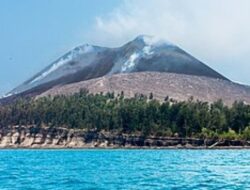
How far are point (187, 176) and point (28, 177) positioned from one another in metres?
13.3

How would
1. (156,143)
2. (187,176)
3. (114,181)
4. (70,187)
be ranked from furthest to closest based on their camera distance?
(156,143), (187,176), (114,181), (70,187)

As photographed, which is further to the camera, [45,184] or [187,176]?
[187,176]

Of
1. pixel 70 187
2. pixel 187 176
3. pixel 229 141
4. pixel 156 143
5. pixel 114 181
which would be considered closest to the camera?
pixel 70 187

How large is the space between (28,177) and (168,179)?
12.1 metres

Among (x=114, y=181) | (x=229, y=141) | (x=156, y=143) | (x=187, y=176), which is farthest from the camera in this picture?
(x=156, y=143)

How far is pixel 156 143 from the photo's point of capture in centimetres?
19975

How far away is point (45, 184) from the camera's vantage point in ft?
162

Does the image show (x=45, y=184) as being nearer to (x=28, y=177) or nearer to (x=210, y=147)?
(x=28, y=177)

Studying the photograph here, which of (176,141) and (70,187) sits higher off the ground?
(176,141)

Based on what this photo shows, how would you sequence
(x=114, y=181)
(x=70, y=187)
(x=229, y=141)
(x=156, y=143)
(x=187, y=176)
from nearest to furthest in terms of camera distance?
(x=70, y=187) → (x=114, y=181) → (x=187, y=176) → (x=229, y=141) → (x=156, y=143)

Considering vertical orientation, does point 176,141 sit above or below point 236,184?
above

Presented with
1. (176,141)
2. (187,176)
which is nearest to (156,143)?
(176,141)

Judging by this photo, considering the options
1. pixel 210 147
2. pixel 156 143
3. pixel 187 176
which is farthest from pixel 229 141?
pixel 187 176

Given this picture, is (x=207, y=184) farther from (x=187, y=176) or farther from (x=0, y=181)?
(x=0, y=181)
